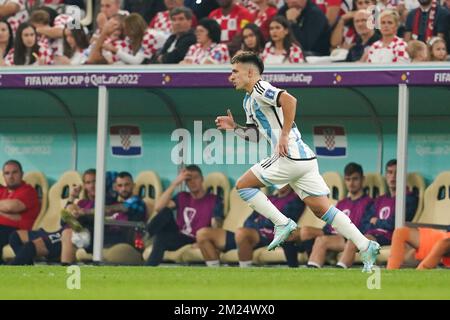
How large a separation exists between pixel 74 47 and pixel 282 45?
332 cm

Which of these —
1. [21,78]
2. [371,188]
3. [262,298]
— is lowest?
[262,298]

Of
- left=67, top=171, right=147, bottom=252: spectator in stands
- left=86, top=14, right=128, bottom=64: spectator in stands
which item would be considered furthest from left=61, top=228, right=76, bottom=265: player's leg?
left=86, top=14, right=128, bottom=64: spectator in stands

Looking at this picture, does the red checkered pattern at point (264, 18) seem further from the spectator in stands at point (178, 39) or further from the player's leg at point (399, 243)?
the player's leg at point (399, 243)

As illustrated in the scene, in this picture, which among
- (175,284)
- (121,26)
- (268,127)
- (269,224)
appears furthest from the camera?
(121,26)

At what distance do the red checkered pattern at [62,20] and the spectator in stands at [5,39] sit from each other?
27.8 inches

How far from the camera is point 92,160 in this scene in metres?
18.9

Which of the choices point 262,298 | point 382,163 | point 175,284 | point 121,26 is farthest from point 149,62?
point 262,298

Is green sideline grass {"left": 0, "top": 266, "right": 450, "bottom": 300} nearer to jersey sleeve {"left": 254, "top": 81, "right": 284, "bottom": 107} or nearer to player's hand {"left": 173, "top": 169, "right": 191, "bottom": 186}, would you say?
jersey sleeve {"left": 254, "top": 81, "right": 284, "bottom": 107}

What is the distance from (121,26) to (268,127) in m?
5.85

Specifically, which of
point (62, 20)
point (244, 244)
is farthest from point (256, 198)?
point (62, 20)

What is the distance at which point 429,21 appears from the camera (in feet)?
53.6

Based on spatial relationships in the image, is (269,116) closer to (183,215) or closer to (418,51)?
(418,51)

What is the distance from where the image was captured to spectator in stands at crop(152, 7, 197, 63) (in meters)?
17.4

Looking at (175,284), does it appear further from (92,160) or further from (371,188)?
(92,160)
